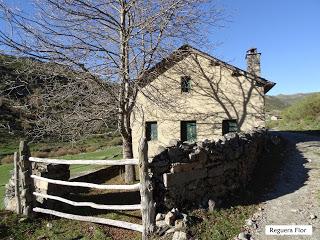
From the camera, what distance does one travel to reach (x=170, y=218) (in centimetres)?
716

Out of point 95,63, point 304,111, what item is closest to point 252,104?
point 95,63

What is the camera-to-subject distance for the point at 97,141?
38.1 m

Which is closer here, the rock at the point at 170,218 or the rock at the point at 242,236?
the rock at the point at 242,236

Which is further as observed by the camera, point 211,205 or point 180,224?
point 211,205

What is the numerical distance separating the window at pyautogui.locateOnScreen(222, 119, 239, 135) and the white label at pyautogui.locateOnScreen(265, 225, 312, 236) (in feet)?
34.3

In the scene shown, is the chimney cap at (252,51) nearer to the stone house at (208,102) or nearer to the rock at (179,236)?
the stone house at (208,102)

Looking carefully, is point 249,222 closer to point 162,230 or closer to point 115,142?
point 162,230

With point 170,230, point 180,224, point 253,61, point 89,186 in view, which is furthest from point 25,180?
point 253,61

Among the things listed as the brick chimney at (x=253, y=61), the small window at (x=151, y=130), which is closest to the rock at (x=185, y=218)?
the small window at (x=151, y=130)

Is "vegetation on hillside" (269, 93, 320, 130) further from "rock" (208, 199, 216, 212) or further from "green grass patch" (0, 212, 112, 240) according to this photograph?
"green grass patch" (0, 212, 112, 240)

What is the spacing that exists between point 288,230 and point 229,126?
10833 mm

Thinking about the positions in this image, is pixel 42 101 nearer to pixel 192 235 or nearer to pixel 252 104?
pixel 192 235

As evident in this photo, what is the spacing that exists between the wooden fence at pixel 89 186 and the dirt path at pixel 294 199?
2.12 m

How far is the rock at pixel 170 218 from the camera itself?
23.5 ft
